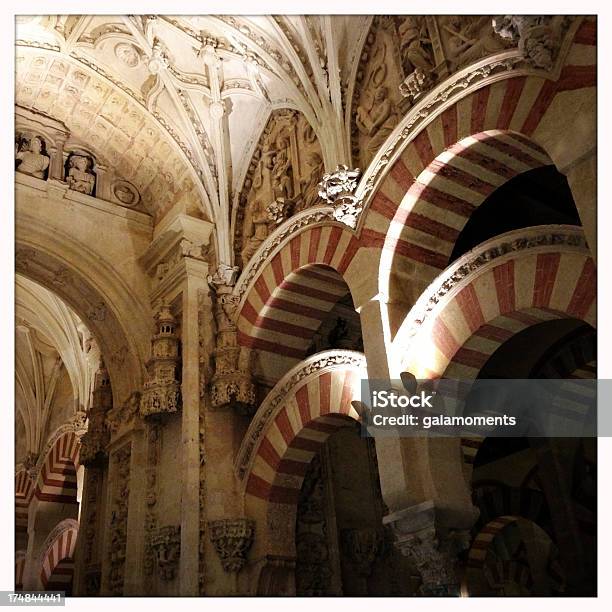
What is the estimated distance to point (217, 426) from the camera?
629 cm

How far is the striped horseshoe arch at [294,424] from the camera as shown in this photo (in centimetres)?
560

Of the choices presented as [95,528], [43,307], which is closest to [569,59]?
[95,528]

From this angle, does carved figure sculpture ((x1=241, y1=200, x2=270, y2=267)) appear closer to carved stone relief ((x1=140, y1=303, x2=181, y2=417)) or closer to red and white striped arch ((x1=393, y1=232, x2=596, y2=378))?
carved stone relief ((x1=140, y1=303, x2=181, y2=417))

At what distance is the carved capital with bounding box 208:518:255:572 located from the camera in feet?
18.7

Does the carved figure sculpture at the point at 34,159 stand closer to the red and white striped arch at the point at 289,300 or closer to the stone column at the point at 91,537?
the red and white striped arch at the point at 289,300

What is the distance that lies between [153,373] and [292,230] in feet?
6.10

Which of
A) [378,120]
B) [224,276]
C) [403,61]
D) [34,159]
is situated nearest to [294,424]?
[224,276]

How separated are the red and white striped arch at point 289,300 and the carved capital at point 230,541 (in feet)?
4.64

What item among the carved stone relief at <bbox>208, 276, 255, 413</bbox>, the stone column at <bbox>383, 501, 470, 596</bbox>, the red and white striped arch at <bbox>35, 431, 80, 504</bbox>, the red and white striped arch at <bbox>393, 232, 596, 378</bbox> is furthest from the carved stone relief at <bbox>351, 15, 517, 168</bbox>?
the red and white striped arch at <bbox>35, 431, 80, 504</bbox>

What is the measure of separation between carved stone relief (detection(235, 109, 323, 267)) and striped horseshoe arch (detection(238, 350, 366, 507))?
4.84 feet

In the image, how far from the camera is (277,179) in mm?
6723

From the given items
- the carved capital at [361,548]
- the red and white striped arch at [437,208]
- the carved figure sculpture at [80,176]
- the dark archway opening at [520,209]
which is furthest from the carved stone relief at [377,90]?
the carved capital at [361,548]

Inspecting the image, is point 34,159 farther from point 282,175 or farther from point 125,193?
point 282,175

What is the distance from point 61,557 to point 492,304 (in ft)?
27.3
